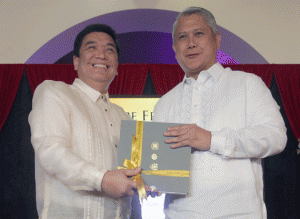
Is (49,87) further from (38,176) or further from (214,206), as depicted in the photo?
(214,206)

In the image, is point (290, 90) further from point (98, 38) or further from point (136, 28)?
point (98, 38)

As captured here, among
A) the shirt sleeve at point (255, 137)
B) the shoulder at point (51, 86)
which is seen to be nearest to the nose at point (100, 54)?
the shoulder at point (51, 86)

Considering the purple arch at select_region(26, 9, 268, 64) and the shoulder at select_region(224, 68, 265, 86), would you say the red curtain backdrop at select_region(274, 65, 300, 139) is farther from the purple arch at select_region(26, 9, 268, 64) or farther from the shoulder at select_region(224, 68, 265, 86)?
the shoulder at select_region(224, 68, 265, 86)

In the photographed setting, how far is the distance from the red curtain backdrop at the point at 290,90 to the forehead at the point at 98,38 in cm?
336

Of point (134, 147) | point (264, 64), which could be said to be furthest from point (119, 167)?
point (264, 64)

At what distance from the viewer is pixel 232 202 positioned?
52.2 inches

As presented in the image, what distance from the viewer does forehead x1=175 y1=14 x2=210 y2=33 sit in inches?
67.1

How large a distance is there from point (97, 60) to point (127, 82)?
9.14 ft

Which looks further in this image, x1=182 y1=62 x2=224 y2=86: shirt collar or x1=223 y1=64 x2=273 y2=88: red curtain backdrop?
x1=223 y1=64 x2=273 y2=88: red curtain backdrop

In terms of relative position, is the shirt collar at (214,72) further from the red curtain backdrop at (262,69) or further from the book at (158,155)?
the red curtain backdrop at (262,69)

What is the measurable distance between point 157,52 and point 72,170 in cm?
626

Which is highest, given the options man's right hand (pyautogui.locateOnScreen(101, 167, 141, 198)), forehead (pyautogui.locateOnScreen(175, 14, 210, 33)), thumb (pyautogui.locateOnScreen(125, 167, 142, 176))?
forehead (pyautogui.locateOnScreen(175, 14, 210, 33))

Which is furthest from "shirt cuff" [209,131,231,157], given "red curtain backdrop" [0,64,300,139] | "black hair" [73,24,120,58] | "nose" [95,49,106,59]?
"red curtain backdrop" [0,64,300,139]

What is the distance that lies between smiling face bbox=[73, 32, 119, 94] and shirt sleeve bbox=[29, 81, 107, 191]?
1.04ft
